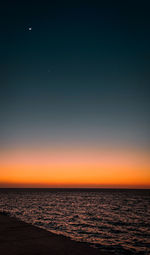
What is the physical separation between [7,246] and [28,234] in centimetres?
168

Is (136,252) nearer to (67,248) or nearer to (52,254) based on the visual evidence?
(67,248)

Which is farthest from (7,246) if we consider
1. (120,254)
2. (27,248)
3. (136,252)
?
(136,252)

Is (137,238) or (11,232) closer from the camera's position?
(11,232)

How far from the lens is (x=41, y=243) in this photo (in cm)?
643

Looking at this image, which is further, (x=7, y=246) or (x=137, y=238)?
(x=137, y=238)

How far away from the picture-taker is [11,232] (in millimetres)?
7922

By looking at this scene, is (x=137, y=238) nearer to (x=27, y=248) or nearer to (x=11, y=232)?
(x=11, y=232)

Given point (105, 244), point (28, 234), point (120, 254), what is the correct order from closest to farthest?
point (28, 234), point (120, 254), point (105, 244)

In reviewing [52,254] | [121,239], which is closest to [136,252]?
[121,239]

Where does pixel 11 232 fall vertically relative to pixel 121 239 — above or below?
above

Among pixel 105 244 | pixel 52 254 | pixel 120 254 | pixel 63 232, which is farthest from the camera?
pixel 63 232

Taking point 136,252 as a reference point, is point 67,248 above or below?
above

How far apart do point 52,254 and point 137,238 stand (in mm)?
11947

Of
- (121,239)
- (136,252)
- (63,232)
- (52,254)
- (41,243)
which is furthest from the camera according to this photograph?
(63,232)
